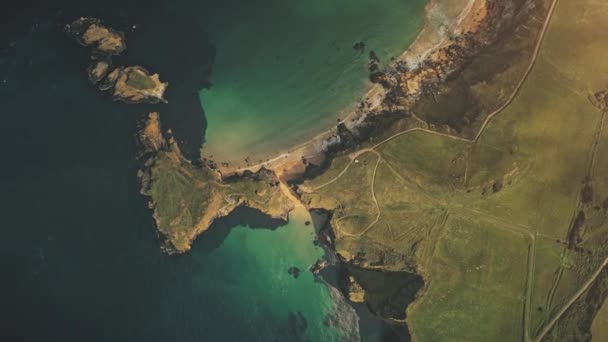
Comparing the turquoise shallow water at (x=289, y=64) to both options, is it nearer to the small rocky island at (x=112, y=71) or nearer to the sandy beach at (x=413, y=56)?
the sandy beach at (x=413, y=56)

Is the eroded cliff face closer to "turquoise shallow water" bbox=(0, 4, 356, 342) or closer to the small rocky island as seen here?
"turquoise shallow water" bbox=(0, 4, 356, 342)

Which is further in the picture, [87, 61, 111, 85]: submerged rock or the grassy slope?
[87, 61, 111, 85]: submerged rock

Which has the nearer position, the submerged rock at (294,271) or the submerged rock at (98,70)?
the submerged rock at (294,271)

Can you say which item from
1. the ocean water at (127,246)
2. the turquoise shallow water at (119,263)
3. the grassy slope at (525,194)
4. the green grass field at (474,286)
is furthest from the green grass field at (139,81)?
the green grass field at (474,286)

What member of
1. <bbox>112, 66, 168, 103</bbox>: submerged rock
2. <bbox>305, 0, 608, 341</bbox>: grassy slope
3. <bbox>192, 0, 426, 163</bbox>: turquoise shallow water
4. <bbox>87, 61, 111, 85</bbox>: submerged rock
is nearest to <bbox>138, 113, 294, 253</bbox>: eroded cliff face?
<bbox>192, 0, 426, 163</bbox>: turquoise shallow water

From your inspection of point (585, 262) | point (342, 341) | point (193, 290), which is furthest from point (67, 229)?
point (585, 262)
